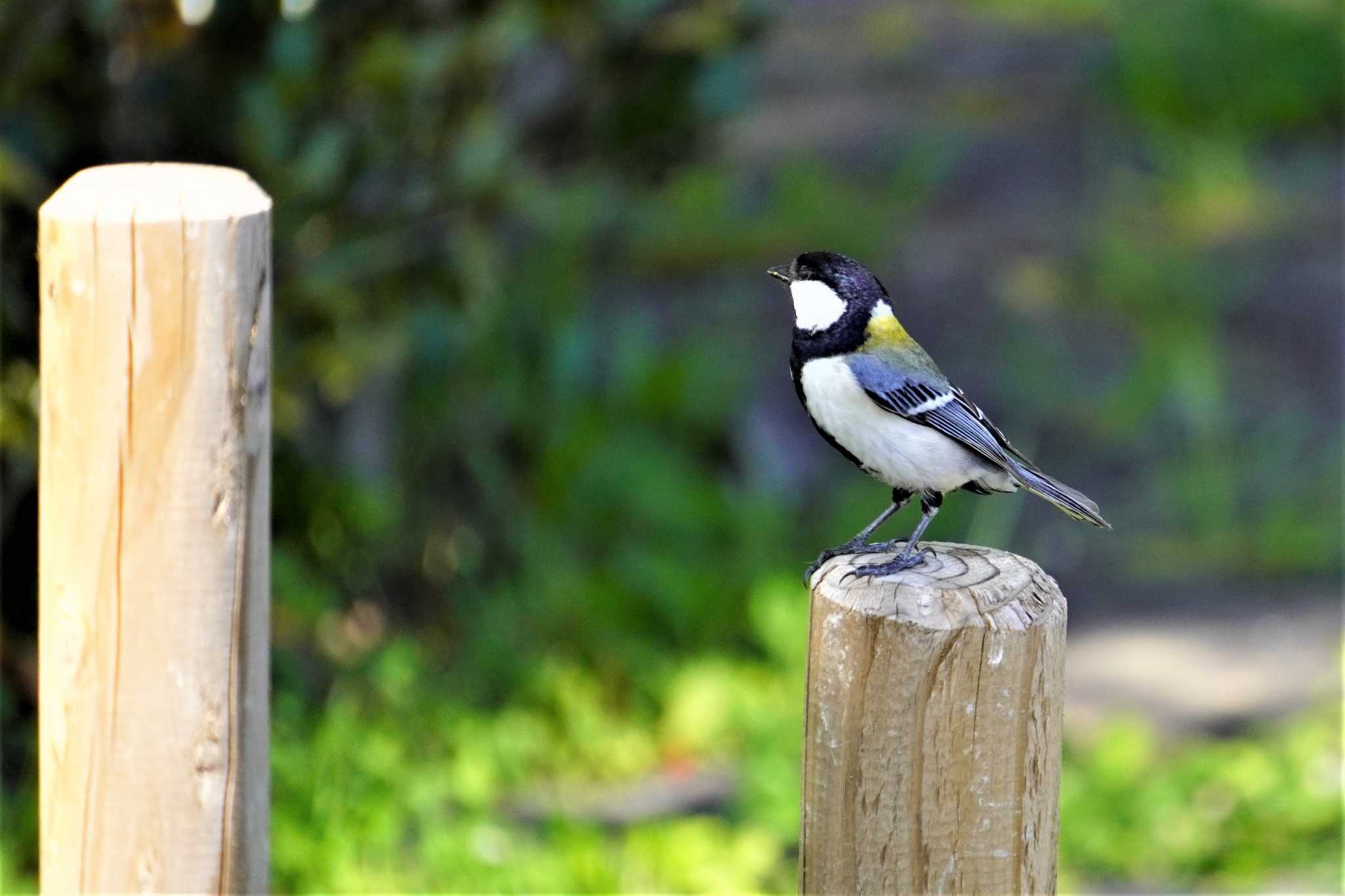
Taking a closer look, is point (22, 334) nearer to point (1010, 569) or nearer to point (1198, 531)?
point (1010, 569)

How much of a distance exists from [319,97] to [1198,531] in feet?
10.9

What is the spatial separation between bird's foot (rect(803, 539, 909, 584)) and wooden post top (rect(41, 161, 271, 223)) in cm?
86

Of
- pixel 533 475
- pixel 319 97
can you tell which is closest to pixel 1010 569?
pixel 319 97

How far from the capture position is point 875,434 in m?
2.46

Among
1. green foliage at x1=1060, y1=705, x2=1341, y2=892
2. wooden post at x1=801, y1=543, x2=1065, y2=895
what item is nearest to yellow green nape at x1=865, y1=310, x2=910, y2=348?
wooden post at x1=801, y1=543, x2=1065, y2=895

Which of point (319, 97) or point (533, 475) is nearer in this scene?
point (319, 97)

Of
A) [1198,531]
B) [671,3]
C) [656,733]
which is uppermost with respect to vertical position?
[671,3]

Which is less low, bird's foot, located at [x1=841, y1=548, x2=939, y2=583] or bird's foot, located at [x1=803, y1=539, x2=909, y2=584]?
bird's foot, located at [x1=841, y1=548, x2=939, y2=583]

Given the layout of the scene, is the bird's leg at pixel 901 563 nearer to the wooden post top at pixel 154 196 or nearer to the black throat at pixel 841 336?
the black throat at pixel 841 336

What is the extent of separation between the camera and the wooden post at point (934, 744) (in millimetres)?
1734

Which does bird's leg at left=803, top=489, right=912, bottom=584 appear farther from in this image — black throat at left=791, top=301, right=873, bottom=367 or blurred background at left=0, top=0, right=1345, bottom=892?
blurred background at left=0, top=0, right=1345, bottom=892

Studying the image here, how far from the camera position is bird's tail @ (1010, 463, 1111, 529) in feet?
8.15

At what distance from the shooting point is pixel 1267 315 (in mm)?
6984

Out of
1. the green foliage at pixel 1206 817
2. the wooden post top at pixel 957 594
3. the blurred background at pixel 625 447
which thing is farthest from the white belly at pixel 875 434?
the green foliage at pixel 1206 817
